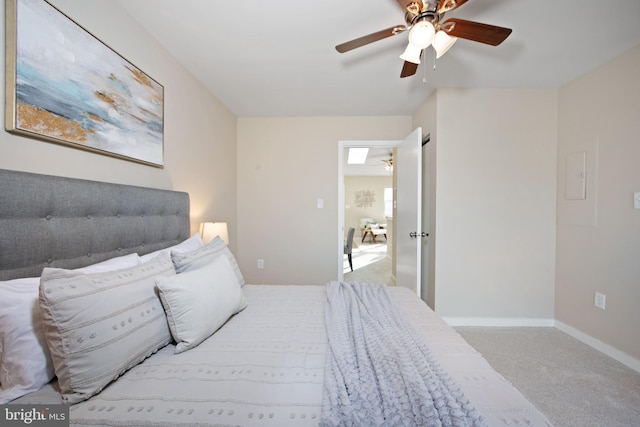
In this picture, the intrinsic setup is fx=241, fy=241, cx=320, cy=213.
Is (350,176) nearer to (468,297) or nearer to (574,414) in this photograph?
(468,297)

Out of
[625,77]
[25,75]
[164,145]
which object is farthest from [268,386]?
[625,77]

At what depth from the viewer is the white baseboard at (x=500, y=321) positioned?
246 centimetres

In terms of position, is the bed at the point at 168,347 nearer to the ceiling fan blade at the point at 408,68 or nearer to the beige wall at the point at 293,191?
the ceiling fan blade at the point at 408,68

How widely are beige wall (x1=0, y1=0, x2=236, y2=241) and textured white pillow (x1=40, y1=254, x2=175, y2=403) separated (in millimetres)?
658

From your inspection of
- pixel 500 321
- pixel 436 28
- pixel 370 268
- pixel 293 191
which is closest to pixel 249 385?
pixel 436 28

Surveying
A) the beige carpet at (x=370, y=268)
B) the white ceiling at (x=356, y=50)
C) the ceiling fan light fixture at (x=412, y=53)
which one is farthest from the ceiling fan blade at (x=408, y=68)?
the beige carpet at (x=370, y=268)

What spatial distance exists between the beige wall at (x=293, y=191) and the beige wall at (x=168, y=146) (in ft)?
0.76

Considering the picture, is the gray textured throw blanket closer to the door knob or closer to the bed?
the bed

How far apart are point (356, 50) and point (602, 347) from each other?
315cm

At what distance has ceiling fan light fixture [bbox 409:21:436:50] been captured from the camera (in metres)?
1.28

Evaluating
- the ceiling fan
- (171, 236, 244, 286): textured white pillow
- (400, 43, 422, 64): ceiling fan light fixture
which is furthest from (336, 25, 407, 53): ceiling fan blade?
(171, 236, 244, 286): textured white pillow

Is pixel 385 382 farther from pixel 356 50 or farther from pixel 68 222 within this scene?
pixel 356 50

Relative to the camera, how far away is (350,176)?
904 cm

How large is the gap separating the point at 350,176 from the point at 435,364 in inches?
332
